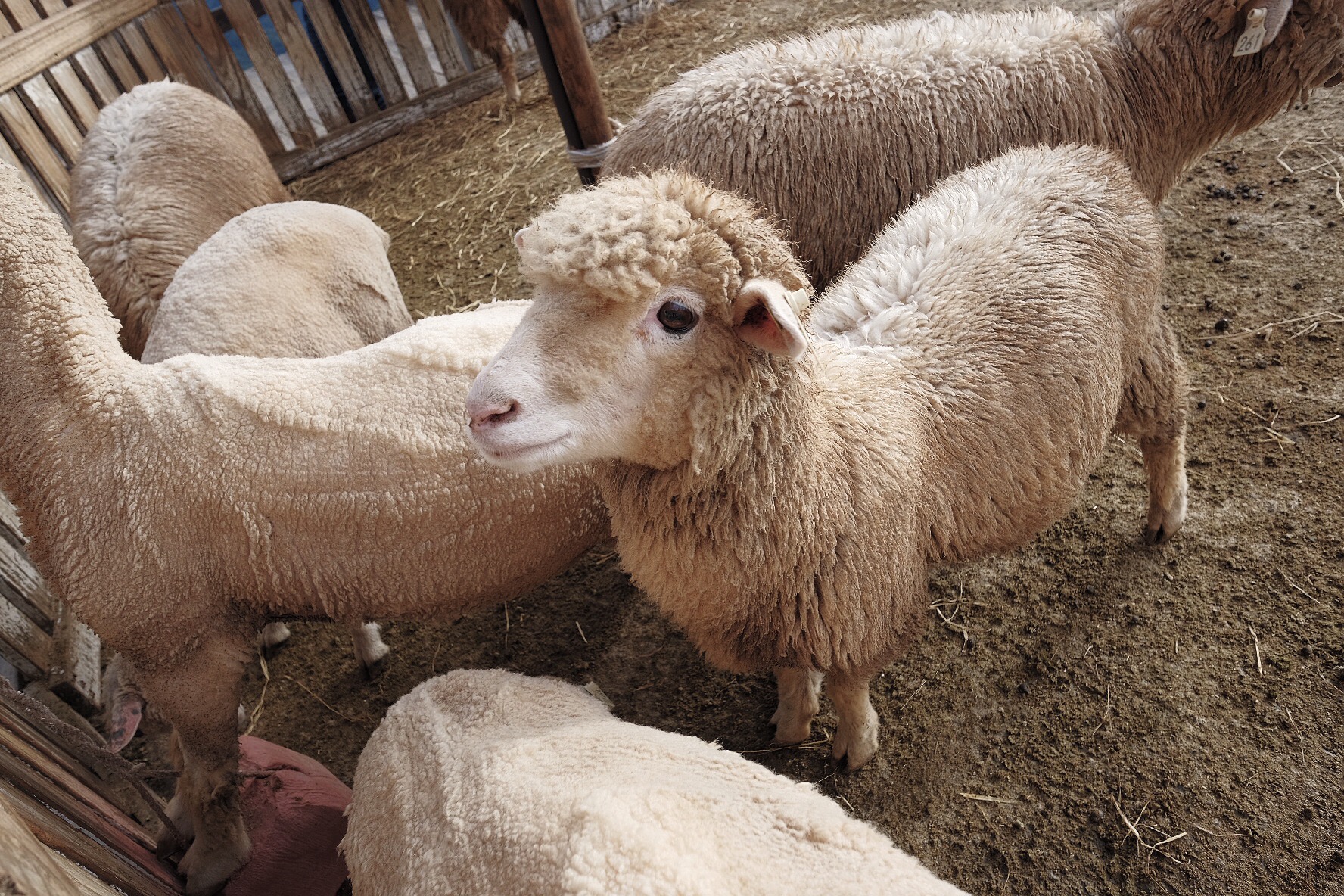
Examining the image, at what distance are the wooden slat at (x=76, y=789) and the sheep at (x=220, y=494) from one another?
0.13 m

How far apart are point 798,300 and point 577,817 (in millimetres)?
1281

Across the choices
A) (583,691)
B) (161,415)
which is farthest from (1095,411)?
(161,415)

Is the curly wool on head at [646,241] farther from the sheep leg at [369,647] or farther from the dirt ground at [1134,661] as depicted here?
the sheep leg at [369,647]

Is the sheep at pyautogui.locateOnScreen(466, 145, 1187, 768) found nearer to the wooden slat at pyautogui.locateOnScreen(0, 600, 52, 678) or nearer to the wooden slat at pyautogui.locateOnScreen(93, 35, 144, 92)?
the wooden slat at pyautogui.locateOnScreen(0, 600, 52, 678)

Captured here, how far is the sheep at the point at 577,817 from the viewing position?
1.45 metres

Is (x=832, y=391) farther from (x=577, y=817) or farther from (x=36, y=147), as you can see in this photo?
(x=36, y=147)

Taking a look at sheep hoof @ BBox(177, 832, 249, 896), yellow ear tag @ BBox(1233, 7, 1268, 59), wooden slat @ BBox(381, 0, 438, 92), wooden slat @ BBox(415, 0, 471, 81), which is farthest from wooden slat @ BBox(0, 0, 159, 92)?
yellow ear tag @ BBox(1233, 7, 1268, 59)

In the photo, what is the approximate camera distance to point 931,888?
1.49 m

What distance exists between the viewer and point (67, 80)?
5.93 metres

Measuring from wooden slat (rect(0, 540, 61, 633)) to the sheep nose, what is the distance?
2.71 m

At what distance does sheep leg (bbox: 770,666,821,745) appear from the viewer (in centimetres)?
281

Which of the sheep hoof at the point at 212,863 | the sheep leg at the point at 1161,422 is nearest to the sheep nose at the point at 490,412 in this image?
the sheep hoof at the point at 212,863

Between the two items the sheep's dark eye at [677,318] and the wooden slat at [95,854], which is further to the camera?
the sheep's dark eye at [677,318]

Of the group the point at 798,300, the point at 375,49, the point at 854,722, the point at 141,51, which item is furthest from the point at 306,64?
the point at 854,722
